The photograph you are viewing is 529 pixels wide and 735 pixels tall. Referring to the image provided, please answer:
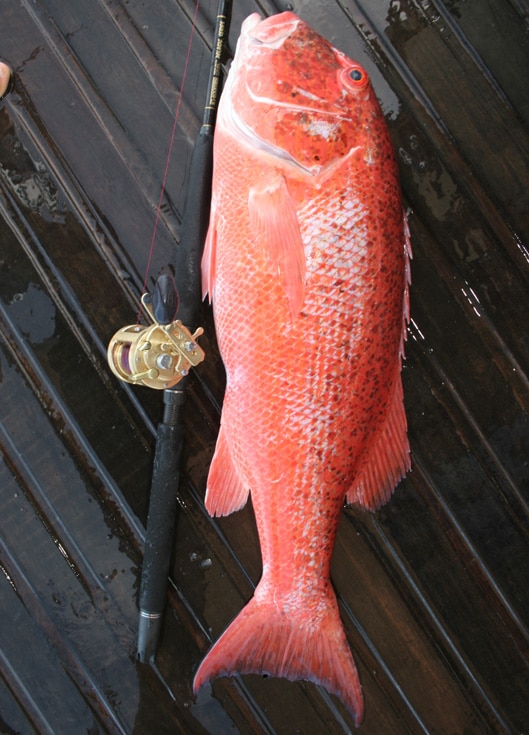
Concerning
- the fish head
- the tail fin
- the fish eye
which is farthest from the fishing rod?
the fish eye

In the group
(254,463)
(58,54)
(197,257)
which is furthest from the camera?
(58,54)

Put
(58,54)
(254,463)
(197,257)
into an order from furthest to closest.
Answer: (58,54) < (197,257) < (254,463)

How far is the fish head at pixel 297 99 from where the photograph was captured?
160 cm

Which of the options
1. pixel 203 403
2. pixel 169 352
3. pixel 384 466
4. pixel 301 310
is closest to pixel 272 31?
pixel 301 310

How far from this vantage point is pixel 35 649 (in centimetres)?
213

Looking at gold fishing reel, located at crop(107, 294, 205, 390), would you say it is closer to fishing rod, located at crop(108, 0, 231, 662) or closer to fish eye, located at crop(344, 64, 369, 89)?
fishing rod, located at crop(108, 0, 231, 662)

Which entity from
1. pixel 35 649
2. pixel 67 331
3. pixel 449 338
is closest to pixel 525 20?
pixel 449 338

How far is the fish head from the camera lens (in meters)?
1.60

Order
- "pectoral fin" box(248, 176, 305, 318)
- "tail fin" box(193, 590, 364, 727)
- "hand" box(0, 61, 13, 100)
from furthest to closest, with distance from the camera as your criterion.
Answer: "hand" box(0, 61, 13, 100), "tail fin" box(193, 590, 364, 727), "pectoral fin" box(248, 176, 305, 318)

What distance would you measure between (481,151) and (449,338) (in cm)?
79

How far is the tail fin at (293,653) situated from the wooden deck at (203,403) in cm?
33

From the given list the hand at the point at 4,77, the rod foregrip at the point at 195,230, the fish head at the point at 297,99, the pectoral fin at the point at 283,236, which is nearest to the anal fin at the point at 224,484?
the rod foregrip at the point at 195,230

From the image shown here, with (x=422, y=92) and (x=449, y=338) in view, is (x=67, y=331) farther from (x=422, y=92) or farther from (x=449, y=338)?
(x=422, y=92)

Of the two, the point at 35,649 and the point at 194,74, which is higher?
the point at 194,74
